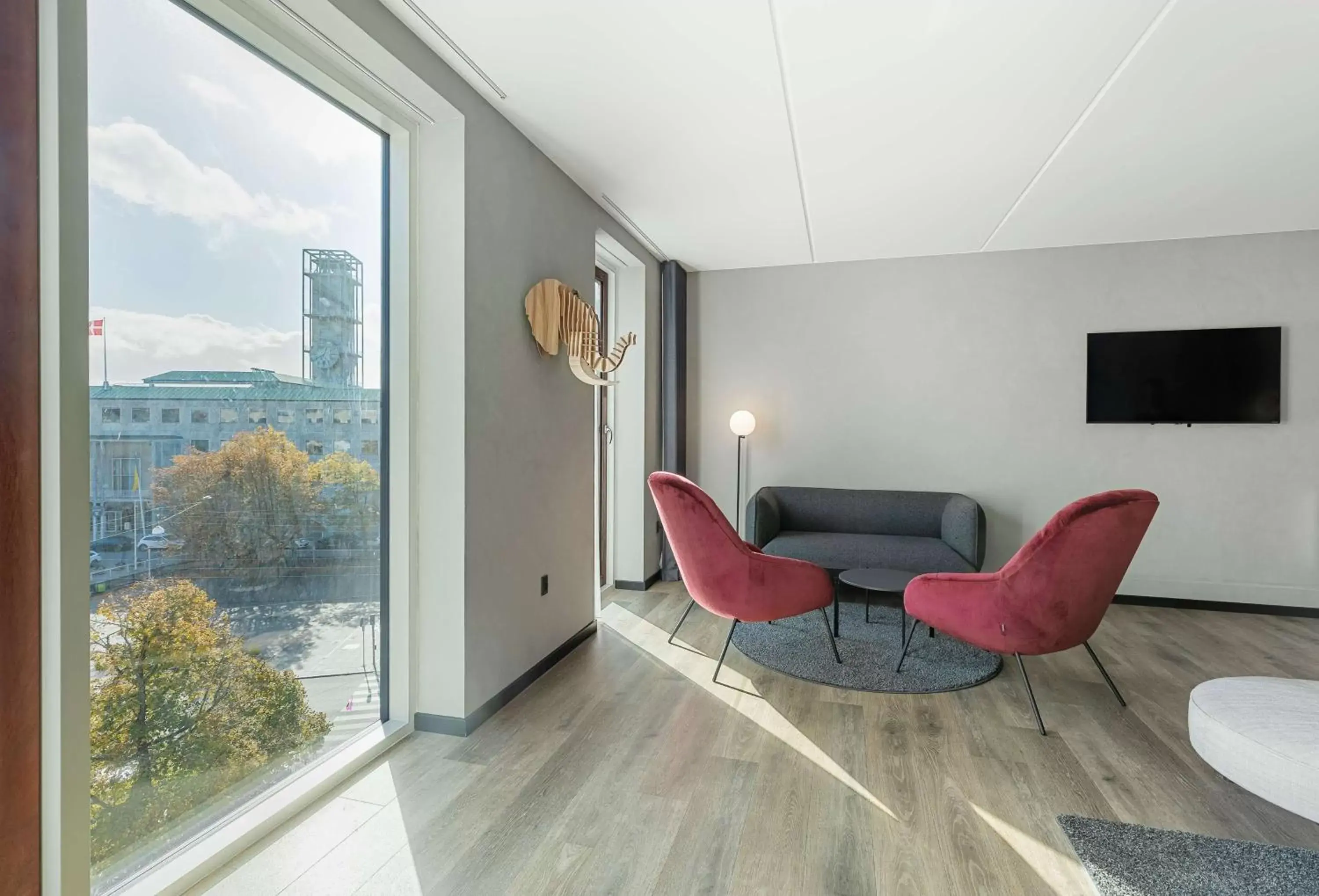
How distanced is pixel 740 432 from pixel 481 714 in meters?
2.94

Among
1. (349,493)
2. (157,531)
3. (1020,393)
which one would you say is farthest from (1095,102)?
(157,531)

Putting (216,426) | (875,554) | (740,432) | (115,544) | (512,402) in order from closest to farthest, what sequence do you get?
(115,544), (216,426), (512,402), (875,554), (740,432)

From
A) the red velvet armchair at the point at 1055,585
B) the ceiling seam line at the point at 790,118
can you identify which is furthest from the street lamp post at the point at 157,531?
the red velvet armchair at the point at 1055,585

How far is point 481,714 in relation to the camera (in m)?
2.51

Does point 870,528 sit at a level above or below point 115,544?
below

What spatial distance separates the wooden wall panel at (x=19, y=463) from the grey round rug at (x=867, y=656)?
264 centimetres

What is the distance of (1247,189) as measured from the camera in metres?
3.39

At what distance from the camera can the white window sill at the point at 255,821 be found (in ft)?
5.04

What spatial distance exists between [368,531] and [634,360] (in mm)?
2658

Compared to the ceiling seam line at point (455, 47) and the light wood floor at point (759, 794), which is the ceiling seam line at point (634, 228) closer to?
the ceiling seam line at point (455, 47)

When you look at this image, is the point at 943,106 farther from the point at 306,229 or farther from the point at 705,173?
the point at 306,229

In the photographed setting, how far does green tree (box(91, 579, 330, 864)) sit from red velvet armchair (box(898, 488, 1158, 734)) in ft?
8.37

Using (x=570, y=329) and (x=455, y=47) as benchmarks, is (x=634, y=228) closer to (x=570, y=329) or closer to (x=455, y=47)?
(x=570, y=329)

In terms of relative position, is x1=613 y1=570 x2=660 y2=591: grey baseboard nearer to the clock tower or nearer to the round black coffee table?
the round black coffee table
